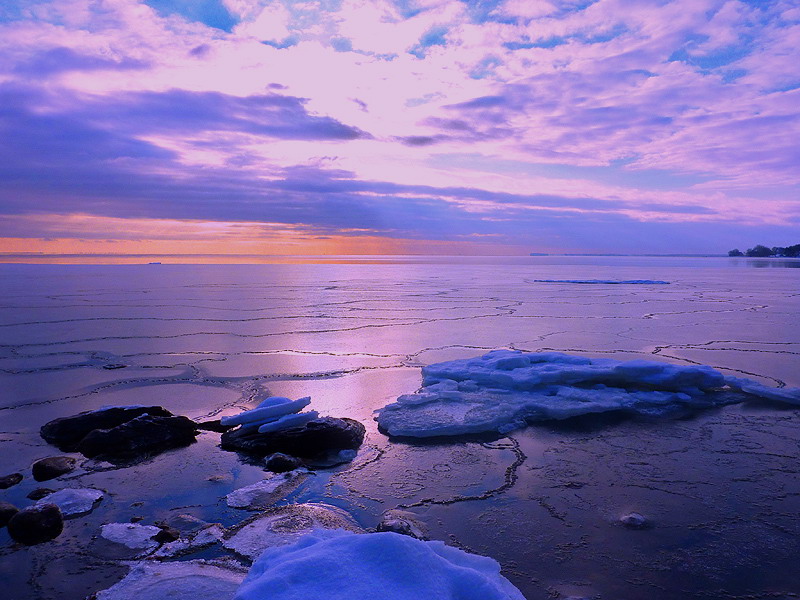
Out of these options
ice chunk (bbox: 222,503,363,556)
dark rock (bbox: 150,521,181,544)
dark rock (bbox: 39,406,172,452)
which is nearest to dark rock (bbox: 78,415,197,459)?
dark rock (bbox: 39,406,172,452)

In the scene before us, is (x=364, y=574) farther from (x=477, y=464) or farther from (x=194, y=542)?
(x=477, y=464)

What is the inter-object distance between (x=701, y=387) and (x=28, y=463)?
5949 mm

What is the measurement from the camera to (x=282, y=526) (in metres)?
2.89

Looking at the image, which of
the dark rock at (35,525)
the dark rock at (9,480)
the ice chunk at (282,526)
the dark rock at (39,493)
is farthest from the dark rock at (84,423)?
the ice chunk at (282,526)

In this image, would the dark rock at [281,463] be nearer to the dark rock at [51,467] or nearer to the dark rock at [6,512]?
the dark rock at [51,467]

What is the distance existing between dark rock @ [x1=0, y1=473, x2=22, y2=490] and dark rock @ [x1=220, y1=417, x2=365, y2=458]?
4.20 feet

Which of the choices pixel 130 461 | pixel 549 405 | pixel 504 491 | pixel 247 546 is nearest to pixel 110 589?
pixel 247 546

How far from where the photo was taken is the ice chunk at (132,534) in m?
2.73

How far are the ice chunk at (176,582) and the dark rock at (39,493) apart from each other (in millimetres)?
1116

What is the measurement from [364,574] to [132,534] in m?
1.57

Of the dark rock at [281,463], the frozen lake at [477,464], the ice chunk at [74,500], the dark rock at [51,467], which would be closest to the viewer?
the frozen lake at [477,464]

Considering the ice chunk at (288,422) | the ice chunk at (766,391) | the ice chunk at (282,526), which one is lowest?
the ice chunk at (282,526)

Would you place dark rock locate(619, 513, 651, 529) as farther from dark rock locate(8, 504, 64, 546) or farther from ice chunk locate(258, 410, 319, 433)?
dark rock locate(8, 504, 64, 546)

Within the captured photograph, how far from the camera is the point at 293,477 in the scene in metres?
3.61
